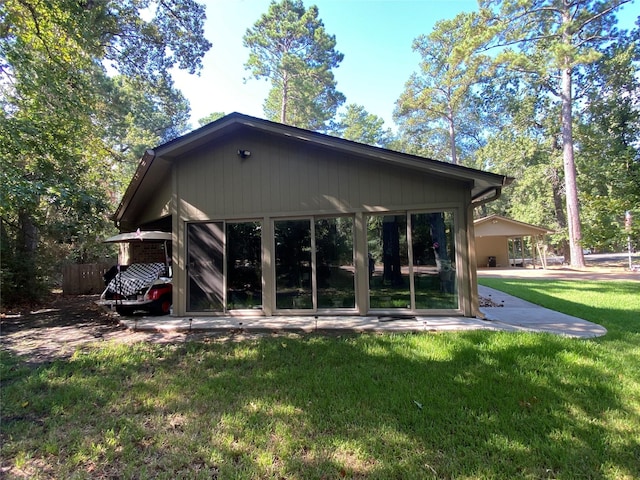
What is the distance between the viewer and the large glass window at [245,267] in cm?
696

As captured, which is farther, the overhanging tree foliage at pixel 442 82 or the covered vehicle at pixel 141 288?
the overhanging tree foliage at pixel 442 82

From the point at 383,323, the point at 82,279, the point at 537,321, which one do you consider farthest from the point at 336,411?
the point at 82,279

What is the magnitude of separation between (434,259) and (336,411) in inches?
165

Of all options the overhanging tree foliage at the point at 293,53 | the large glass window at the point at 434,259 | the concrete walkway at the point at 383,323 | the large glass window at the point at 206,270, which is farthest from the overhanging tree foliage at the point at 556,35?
the large glass window at the point at 206,270

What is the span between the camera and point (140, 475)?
2201mm

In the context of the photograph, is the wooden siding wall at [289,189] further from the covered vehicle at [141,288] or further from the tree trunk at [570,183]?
the tree trunk at [570,183]

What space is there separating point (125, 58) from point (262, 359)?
458 inches

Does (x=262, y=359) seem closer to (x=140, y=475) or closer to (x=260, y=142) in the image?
(x=140, y=475)

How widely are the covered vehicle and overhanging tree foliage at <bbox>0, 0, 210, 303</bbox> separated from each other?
91.5 inches

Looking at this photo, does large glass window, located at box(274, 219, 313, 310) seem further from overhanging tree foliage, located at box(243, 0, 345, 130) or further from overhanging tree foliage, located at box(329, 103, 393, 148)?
overhanging tree foliage, located at box(329, 103, 393, 148)

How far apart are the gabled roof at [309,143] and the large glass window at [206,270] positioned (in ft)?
5.58

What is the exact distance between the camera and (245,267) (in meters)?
7.00

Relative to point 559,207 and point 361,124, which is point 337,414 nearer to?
point 559,207

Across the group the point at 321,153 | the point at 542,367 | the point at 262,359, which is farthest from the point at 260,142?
the point at 542,367
